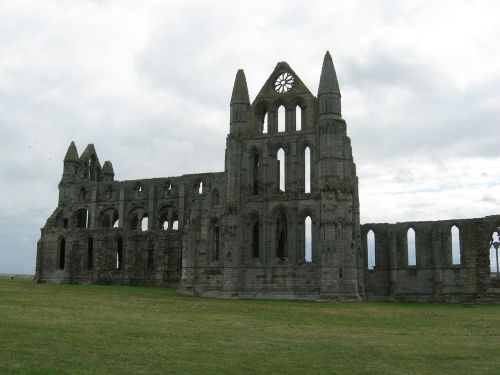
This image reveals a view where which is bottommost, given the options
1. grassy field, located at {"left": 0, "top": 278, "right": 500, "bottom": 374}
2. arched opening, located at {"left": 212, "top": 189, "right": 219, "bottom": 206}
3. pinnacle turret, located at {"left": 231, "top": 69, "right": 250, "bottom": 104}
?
grassy field, located at {"left": 0, "top": 278, "right": 500, "bottom": 374}

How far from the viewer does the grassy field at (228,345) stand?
11.9 metres

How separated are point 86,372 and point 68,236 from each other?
180 feet

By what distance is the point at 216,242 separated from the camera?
47.3 metres

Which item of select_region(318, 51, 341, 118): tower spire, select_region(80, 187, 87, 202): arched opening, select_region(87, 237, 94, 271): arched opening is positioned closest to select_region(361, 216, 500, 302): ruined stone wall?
select_region(318, 51, 341, 118): tower spire

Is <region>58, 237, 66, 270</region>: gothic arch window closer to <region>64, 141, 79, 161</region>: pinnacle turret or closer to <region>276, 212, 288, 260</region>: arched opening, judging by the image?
<region>64, 141, 79, 161</region>: pinnacle turret

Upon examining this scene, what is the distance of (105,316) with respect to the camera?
21.1 meters

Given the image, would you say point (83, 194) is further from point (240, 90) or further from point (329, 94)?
point (329, 94)

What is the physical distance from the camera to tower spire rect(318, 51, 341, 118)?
43625 millimetres

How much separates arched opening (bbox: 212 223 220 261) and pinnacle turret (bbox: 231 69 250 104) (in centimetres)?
1019

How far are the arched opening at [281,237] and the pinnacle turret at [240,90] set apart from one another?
982cm

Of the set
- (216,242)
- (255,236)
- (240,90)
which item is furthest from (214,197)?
(240,90)

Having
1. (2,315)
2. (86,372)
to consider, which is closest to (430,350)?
(86,372)

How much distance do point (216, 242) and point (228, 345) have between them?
32.4 metres

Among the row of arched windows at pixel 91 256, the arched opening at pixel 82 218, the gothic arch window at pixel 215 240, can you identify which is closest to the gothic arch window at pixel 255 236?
the gothic arch window at pixel 215 240
